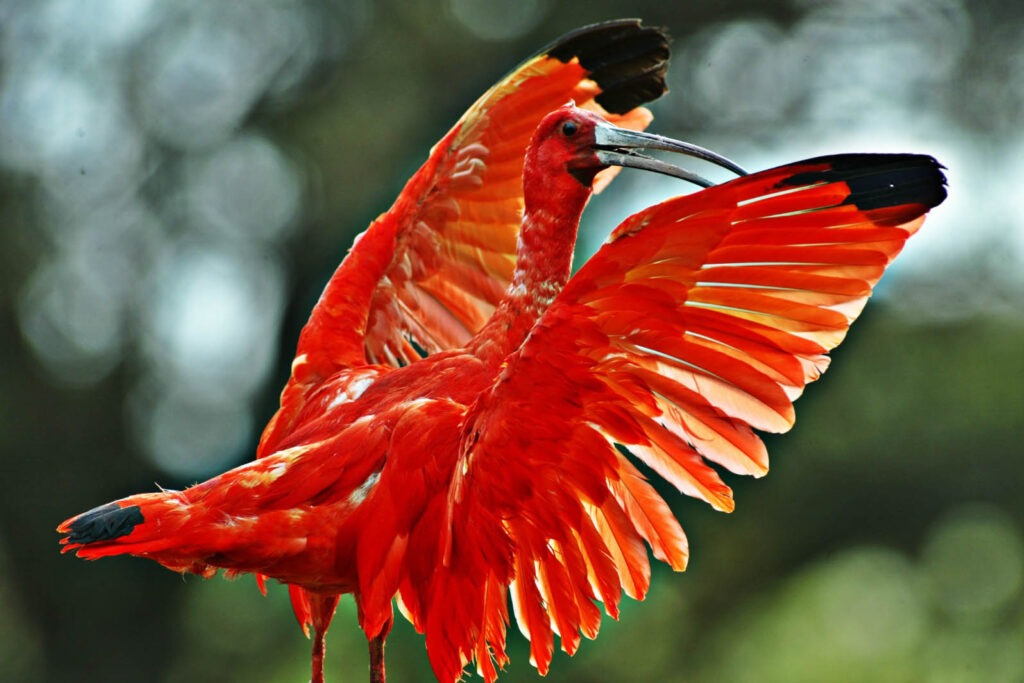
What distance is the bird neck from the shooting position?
9.27 ft

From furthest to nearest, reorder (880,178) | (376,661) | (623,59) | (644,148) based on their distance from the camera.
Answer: (623,59) < (376,661) < (644,148) < (880,178)

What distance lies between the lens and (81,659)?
23.4 feet

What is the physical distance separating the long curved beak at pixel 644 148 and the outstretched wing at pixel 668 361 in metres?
0.62

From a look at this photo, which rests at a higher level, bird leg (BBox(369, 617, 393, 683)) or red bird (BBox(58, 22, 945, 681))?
red bird (BBox(58, 22, 945, 681))

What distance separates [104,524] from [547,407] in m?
0.89

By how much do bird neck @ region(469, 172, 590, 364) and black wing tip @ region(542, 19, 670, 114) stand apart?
0.73 metres

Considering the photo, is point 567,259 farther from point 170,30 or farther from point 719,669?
point 170,30

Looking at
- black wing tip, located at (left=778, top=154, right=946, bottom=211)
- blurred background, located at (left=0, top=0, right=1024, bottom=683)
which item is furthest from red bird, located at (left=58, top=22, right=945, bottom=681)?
blurred background, located at (left=0, top=0, right=1024, bottom=683)

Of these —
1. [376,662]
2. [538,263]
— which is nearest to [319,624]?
[376,662]

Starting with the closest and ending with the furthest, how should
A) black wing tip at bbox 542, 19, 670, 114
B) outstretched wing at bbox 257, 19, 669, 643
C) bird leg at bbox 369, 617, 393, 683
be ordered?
bird leg at bbox 369, 617, 393, 683 < outstretched wing at bbox 257, 19, 669, 643 < black wing tip at bbox 542, 19, 670, 114

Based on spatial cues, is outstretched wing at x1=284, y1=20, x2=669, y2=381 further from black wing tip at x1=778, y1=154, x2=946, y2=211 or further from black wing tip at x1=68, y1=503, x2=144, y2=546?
black wing tip at x1=778, y1=154, x2=946, y2=211

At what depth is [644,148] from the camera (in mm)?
2789

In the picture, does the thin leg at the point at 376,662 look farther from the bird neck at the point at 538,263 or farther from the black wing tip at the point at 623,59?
the black wing tip at the point at 623,59

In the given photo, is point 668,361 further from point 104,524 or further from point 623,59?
point 623,59
